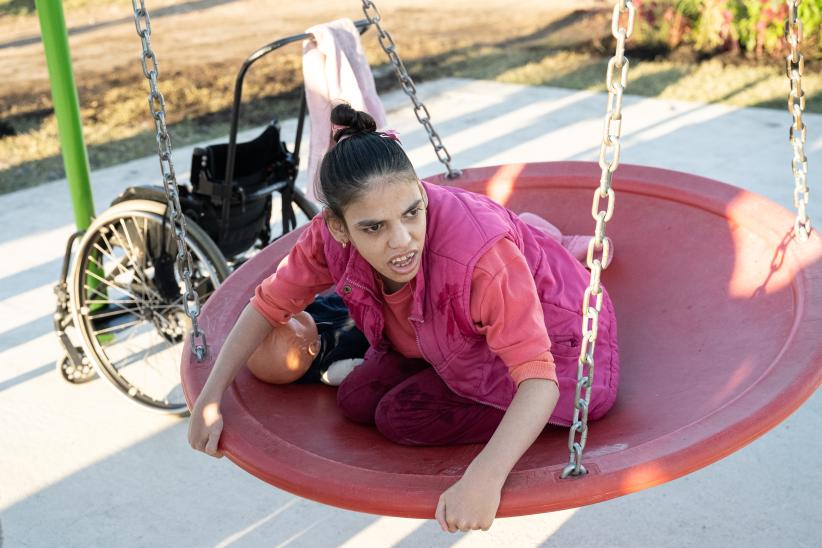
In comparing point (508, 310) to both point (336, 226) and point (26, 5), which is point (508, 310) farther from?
point (26, 5)

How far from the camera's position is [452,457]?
5.65 feet

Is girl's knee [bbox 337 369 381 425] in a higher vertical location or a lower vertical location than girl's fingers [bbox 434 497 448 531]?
lower

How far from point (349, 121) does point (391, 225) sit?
26 cm

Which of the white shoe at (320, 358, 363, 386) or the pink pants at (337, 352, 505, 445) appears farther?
the white shoe at (320, 358, 363, 386)

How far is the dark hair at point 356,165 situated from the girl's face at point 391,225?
0.05ft

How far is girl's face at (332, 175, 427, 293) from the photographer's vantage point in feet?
5.24

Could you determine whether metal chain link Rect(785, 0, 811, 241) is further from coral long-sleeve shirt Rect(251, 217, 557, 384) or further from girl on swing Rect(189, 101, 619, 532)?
coral long-sleeve shirt Rect(251, 217, 557, 384)

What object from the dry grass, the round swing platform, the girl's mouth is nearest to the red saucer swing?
the round swing platform

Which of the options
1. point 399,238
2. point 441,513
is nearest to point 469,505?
point 441,513

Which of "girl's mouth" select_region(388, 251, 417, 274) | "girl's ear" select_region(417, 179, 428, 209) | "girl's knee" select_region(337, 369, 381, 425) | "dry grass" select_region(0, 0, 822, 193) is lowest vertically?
"dry grass" select_region(0, 0, 822, 193)

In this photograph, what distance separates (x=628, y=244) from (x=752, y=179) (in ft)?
7.72

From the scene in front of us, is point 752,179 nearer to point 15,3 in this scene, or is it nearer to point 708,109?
point 708,109

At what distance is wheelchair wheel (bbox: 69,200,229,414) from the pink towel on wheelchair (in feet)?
1.41

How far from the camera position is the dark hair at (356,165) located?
1596 millimetres
